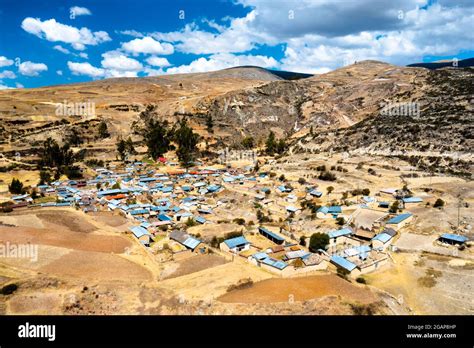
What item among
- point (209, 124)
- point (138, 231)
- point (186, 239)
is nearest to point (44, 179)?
point (138, 231)

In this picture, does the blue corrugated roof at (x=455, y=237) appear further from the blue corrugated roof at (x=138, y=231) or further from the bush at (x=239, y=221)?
the blue corrugated roof at (x=138, y=231)

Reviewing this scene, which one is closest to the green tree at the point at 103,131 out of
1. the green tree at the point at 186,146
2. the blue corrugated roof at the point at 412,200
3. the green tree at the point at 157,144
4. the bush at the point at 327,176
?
the green tree at the point at 157,144

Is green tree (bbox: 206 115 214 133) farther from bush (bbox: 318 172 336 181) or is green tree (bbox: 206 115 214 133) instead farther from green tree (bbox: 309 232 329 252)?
green tree (bbox: 309 232 329 252)

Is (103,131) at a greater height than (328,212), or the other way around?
(103,131)

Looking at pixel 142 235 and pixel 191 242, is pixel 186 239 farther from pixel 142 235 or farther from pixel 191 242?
pixel 142 235

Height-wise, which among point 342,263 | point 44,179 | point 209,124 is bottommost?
point 342,263

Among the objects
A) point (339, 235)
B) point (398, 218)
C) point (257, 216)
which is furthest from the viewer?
point (257, 216)

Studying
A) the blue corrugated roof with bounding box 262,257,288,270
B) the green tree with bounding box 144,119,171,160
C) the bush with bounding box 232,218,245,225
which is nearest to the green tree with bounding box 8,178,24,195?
the green tree with bounding box 144,119,171,160
